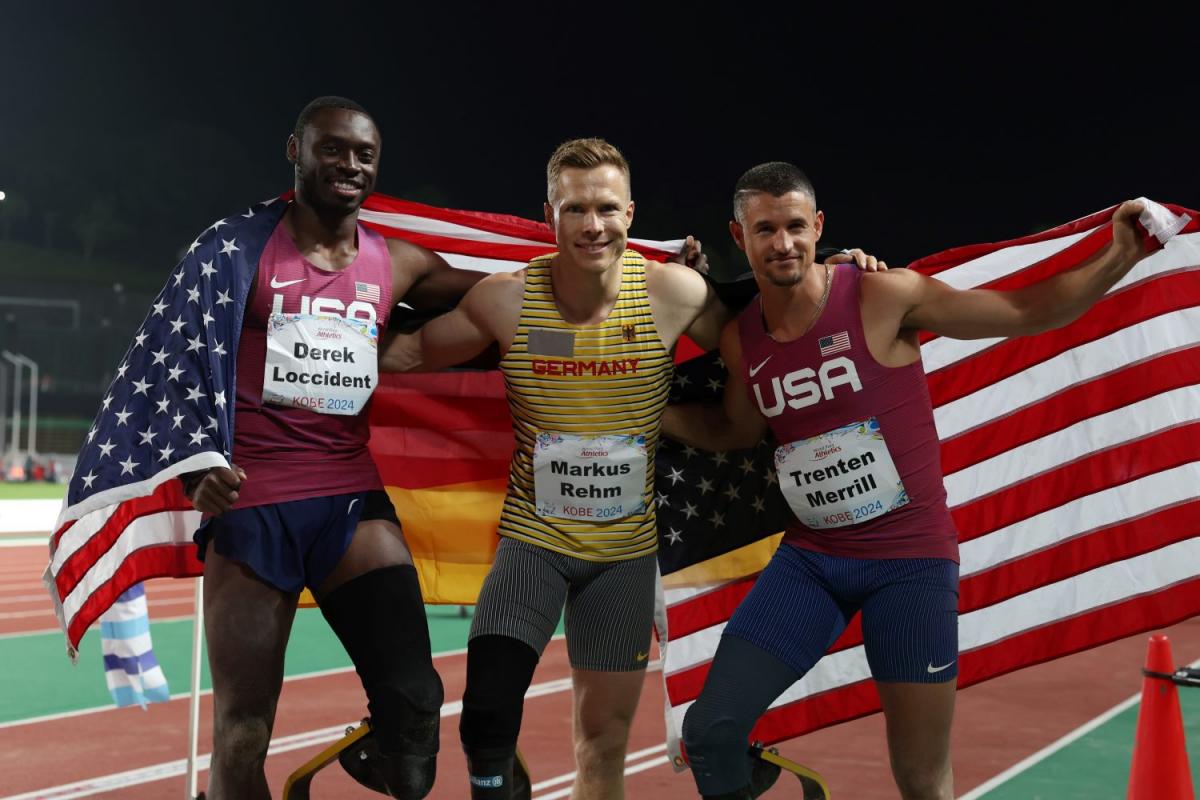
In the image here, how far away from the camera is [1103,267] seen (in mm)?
3953

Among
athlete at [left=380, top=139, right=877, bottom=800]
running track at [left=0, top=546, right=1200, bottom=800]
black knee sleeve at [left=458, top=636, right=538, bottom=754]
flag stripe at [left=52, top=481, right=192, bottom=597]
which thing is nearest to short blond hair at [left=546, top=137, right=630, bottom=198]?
athlete at [left=380, top=139, right=877, bottom=800]

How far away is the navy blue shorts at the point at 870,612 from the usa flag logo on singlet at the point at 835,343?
2.09ft

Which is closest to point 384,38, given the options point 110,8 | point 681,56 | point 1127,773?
point 681,56

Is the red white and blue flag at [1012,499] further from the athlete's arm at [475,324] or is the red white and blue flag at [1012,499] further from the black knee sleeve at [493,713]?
the black knee sleeve at [493,713]

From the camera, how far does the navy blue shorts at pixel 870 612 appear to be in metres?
3.85

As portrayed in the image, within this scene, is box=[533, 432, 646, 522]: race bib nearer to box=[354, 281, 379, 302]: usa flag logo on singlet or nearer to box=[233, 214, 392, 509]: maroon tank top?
box=[233, 214, 392, 509]: maroon tank top

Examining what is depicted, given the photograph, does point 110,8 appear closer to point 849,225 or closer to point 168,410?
point 849,225

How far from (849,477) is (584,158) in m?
1.27

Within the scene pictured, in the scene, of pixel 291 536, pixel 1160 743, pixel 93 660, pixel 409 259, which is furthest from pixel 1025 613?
→ pixel 93 660

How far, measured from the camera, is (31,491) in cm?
3491

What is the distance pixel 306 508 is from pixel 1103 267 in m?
2.53

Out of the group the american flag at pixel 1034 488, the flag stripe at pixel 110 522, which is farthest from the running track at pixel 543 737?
the flag stripe at pixel 110 522

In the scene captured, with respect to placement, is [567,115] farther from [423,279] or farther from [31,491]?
[423,279]

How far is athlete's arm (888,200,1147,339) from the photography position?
3.98 meters
